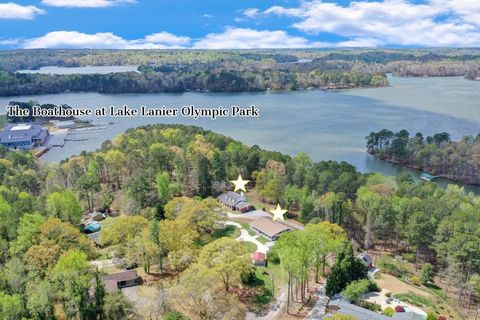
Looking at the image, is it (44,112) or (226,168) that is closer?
(226,168)

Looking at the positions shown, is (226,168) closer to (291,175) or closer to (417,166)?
(291,175)

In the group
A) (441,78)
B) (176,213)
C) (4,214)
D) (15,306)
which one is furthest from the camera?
(441,78)

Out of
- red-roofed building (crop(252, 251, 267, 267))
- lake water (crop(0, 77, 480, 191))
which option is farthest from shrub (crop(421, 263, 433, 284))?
lake water (crop(0, 77, 480, 191))

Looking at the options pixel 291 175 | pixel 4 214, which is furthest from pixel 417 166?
pixel 4 214

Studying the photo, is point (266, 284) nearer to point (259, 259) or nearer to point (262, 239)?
point (259, 259)

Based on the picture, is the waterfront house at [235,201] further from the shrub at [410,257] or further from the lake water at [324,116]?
the lake water at [324,116]

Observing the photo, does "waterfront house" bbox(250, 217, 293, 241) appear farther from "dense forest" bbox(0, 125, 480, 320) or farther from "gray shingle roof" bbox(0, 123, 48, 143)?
"gray shingle roof" bbox(0, 123, 48, 143)

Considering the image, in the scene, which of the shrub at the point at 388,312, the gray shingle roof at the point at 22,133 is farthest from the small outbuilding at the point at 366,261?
the gray shingle roof at the point at 22,133
